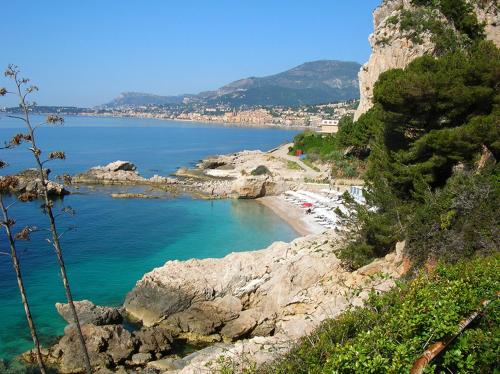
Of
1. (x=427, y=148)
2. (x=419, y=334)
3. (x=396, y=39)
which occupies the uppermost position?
(x=396, y=39)

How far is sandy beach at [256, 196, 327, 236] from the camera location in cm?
3228

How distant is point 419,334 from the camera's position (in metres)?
6.01

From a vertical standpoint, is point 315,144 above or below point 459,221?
below

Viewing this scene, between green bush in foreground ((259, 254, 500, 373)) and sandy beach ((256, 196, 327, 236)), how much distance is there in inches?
946

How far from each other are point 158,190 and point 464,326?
44.5m

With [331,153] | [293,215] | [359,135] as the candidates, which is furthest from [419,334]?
[331,153]

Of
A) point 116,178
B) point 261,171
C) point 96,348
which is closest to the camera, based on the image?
point 96,348

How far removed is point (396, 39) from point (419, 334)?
38.4 meters

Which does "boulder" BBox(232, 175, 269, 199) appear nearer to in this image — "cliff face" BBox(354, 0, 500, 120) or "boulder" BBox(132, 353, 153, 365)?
"cliff face" BBox(354, 0, 500, 120)

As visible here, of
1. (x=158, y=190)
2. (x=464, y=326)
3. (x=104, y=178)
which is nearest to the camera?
(x=464, y=326)

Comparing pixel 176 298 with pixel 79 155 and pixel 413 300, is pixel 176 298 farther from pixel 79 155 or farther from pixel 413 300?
pixel 79 155

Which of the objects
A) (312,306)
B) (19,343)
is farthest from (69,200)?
(312,306)

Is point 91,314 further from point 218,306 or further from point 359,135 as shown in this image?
point 359,135

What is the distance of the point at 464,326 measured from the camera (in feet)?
18.8
